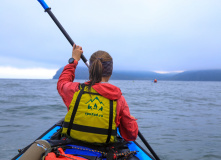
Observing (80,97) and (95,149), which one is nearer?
(80,97)

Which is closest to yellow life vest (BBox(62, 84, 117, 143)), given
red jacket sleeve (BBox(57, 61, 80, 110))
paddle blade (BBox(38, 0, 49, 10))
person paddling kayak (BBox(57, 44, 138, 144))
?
person paddling kayak (BBox(57, 44, 138, 144))

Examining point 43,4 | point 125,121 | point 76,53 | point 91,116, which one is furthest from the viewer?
point 43,4

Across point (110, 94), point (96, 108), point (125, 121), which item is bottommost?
point (125, 121)

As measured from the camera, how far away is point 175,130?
8.13 m

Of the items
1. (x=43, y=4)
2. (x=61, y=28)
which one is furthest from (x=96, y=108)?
(x=43, y=4)

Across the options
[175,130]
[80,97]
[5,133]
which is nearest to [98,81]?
[80,97]

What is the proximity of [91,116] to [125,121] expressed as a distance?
399 millimetres

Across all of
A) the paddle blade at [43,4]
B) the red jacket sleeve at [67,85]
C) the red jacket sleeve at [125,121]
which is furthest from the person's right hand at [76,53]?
the paddle blade at [43,4]

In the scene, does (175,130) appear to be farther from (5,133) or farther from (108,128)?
(108,128)

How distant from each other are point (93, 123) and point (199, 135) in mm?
6503

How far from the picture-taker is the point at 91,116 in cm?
202

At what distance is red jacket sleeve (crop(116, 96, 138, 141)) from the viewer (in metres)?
2.14

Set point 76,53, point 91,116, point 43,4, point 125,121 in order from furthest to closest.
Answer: point 43,4 < point 76,53 < point 125,121 < point 91,116

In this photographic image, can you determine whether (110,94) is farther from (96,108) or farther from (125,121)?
(125,121)
